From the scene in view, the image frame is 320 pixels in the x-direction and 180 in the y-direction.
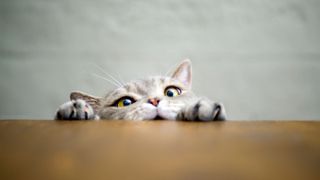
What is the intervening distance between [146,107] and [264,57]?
105 cm

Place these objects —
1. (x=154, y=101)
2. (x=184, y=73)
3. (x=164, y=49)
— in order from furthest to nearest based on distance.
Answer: (x=164, y=49) → (x=184, y=73) → (x=154, y=101)

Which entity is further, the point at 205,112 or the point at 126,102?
the point at 126,102

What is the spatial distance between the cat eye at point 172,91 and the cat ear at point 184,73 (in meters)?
0.13

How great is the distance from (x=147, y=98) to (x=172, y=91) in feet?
0.48

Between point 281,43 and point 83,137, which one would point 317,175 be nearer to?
point 83,137

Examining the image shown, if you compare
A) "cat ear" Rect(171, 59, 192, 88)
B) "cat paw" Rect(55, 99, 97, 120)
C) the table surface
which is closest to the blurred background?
"cat ear" Rect(171, 59, 192, 88)

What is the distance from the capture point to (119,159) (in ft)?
0.76

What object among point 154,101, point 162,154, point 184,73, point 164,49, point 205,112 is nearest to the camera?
point 162,154

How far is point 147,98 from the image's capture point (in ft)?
4.85

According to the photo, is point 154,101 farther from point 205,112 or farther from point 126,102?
point 205,112

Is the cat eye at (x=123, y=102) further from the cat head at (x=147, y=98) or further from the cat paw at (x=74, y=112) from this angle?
the cat paw at (x=74, y=112)

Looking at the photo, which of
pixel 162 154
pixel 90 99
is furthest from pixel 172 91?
pixel 162 154

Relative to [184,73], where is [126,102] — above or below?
below

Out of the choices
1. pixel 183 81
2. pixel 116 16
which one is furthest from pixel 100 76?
pixel 183 81
